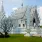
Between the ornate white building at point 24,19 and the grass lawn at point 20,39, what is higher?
the ornate white building at point 24,19

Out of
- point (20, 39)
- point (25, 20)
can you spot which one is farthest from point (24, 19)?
point (20, 39)

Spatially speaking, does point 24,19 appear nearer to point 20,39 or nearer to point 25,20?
point 25,20

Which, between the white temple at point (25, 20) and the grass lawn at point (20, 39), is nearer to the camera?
the grass lawn at point (20, 39)

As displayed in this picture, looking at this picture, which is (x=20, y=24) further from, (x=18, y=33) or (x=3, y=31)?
(x=3, y=31)

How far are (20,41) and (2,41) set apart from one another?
19.5 inches

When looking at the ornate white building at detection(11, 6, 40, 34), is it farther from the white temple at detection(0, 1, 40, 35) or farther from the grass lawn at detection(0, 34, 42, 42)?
the grass lawn at detection(0, 34, 42, 42)

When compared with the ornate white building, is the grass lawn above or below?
below

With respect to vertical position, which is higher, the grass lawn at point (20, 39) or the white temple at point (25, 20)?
the white temple at point (25, 20)

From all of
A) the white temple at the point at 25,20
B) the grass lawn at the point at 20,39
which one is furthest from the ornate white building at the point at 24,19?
the grass lawn at the point at 20,39

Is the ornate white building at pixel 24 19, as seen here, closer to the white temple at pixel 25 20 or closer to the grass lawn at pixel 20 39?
the white temple at pixel 25 20

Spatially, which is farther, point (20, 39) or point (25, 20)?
point (25, 20)

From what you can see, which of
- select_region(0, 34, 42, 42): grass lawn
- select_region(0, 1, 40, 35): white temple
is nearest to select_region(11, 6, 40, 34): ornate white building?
select_region(0, 1, 40, 35): white temple

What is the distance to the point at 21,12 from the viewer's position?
4.21 meters

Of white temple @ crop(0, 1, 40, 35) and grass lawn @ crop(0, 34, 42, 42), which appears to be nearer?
grass lawn @ crop(0, 34, 42, 42)
